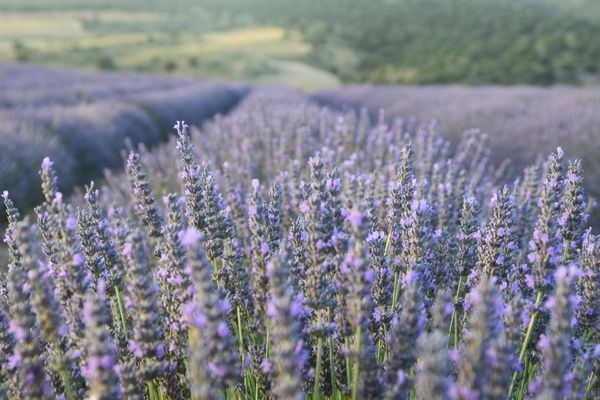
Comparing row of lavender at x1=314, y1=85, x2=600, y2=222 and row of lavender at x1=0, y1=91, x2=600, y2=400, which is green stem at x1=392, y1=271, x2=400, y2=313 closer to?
row of lavender at x1=0, y1=91, x2=600, y2=400

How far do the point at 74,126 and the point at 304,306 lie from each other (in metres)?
7.31

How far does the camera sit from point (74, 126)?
7.72 meters

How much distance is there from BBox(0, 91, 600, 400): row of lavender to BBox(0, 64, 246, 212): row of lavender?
15.4 feet

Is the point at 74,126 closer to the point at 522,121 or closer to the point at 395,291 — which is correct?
the point at 522,121

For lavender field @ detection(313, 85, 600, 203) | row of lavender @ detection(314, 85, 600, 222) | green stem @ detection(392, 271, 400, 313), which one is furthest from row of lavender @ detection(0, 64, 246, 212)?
green stem @ detection(392, 271, 400, 313)

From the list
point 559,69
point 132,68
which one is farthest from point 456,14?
point 132,68

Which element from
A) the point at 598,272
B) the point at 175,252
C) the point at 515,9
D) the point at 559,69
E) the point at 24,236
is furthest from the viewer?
the point at 515,9

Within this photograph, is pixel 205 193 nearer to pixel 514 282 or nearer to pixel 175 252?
pixel 175 252

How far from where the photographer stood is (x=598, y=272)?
4.84ft

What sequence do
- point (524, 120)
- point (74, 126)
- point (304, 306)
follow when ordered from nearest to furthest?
point (304, 306) < point (524, 120) < point (74, 126)

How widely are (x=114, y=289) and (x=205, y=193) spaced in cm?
46

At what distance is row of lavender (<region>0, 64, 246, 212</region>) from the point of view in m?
5.88

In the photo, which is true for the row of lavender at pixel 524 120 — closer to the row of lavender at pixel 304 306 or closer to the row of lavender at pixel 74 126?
the row of lavender at pixel 304 306

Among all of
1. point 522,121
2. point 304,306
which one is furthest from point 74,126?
point 304,306
